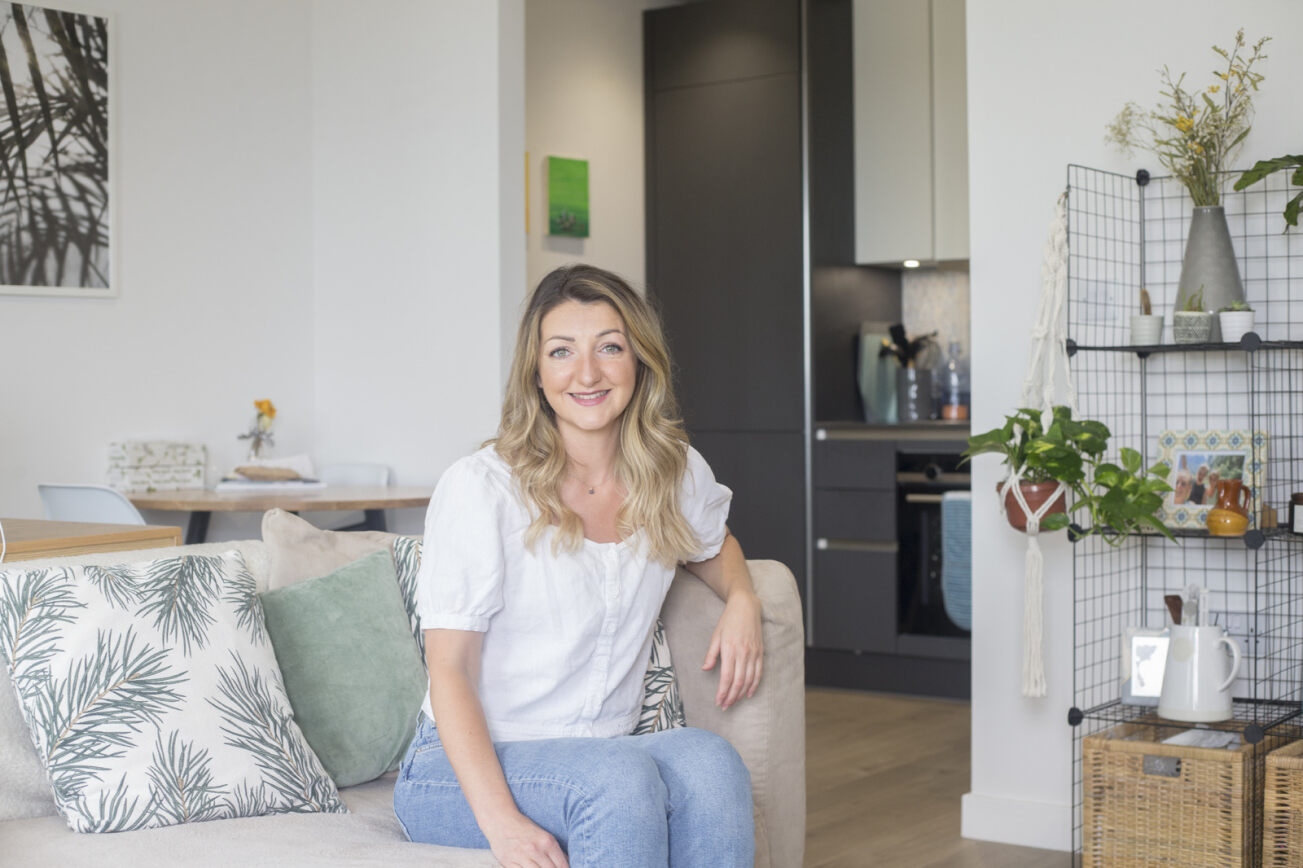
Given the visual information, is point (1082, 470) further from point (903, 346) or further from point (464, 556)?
point (903, 346)

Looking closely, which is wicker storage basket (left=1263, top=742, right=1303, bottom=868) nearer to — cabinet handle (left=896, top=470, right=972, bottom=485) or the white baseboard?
the white baseboard

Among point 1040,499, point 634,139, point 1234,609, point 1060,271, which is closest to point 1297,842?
point 1234,609

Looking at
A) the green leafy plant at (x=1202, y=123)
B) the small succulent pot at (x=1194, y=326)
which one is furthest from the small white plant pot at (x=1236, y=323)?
the green leafy plant at (x=1202, y=123)

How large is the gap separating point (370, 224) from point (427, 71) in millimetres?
533

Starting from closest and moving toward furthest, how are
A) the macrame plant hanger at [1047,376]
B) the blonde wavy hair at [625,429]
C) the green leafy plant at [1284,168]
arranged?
the blonde wavy hair at [625,429] < the green leafy plant at [1284,168] < the macrame plant hanger at [1047,376]

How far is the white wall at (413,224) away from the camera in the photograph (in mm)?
4430

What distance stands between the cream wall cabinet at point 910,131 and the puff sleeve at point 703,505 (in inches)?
128

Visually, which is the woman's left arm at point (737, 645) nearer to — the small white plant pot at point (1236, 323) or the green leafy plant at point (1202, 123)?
the small white plant pot at point (1236, 323)

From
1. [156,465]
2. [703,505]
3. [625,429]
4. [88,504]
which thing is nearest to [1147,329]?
[703,505]

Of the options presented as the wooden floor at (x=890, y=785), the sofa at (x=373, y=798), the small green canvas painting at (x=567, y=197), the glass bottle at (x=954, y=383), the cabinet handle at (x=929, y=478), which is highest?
the small green canvas painting at (x=567, y=197)

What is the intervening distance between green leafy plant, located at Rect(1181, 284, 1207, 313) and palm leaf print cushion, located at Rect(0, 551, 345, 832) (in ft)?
6.54

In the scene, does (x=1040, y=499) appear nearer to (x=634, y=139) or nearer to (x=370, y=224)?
(x=370, y=224)

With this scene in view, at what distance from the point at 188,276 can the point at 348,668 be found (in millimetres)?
2585

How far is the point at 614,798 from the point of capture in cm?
175
